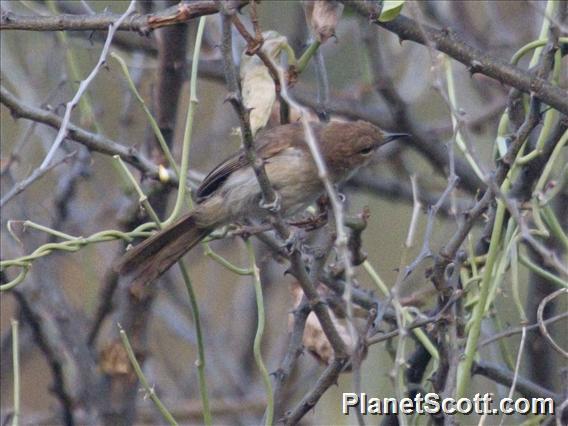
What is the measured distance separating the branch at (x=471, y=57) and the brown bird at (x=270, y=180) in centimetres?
71

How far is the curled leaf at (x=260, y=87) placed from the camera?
3223 millimetres

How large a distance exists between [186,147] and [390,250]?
362 cm

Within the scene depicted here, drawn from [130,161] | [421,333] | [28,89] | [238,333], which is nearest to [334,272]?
[421,333]

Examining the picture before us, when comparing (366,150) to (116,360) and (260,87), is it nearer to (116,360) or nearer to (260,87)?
(260,87)

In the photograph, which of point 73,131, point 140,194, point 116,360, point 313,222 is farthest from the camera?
point 116,360

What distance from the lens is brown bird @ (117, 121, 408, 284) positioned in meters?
3.57

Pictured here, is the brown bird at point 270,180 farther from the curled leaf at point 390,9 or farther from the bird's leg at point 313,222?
the curled leaf at point 390,9

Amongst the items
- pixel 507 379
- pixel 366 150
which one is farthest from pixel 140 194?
pixel 507 379

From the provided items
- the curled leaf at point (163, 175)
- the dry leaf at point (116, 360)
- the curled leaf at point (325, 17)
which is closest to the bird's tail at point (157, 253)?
the curled leaf at point (163, 175)

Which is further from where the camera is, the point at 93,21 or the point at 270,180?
the point at 270,180

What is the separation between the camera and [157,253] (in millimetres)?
3561

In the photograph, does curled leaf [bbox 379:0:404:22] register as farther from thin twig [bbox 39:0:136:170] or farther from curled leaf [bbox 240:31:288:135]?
thin twig [bbox 39:0:136:170]

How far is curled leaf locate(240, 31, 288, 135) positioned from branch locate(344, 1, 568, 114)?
292 millimetres

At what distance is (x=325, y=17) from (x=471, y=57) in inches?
17.6
